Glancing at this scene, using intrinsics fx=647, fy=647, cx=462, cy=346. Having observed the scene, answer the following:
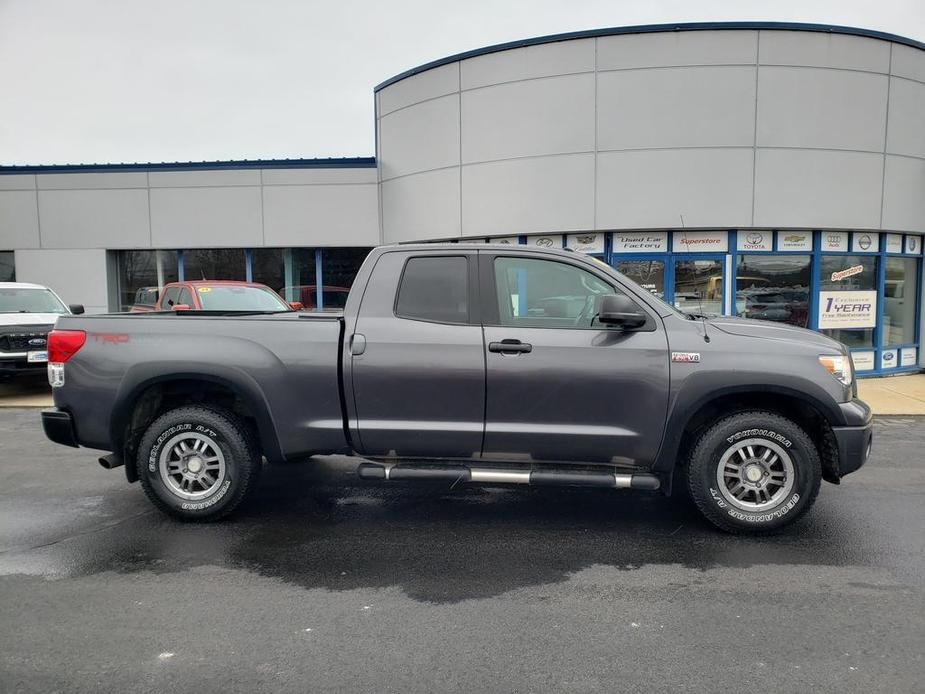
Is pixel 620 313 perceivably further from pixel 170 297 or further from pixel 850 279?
pixel 850 279

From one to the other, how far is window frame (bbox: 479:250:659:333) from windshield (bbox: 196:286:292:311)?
6876mm

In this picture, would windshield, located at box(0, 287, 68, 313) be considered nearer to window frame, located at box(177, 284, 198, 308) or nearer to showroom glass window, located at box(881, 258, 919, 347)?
window frame, located at box(177, 284, 198, 308)

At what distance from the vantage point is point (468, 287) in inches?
187

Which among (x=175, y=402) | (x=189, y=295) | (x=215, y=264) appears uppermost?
(x=215, y=264)

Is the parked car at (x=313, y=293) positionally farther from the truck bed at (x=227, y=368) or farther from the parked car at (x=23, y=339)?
the truck bed at (x=227, y=368)

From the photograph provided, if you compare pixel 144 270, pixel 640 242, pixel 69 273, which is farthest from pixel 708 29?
pixel 69 273

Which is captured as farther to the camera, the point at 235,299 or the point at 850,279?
the point at 850,279

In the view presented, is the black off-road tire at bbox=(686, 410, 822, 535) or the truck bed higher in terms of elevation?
the truck bed

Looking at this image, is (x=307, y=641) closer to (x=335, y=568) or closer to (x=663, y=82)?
(x=335, y=568)

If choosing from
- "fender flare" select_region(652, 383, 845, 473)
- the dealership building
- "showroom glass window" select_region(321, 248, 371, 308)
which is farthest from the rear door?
"showroom glass window" select_region(321, 248, 371, 308)

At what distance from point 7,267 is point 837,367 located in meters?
19.0

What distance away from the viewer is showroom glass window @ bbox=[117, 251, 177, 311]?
54.5 ft

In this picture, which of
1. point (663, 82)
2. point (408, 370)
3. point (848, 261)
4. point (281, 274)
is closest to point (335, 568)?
point (408, 370)

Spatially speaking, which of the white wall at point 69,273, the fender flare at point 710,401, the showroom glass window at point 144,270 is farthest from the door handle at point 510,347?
the white wall at point 69,273
